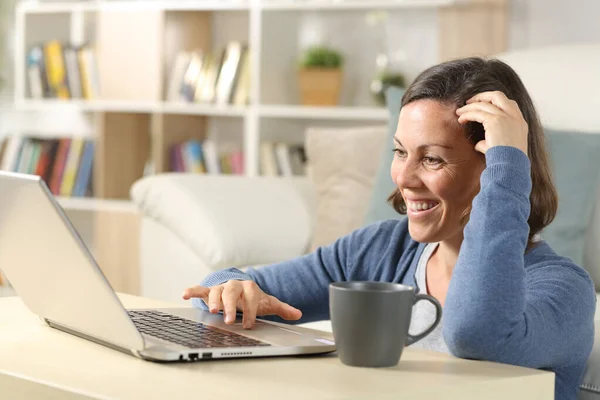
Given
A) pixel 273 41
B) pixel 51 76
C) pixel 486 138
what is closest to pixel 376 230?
pixel 486 138

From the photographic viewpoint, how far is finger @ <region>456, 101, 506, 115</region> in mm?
1278

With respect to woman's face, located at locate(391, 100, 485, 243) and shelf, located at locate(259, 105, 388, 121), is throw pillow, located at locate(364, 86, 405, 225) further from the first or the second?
shelf, located at locate(259, 105, 388, 121)

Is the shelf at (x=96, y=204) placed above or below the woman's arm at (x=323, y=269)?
below

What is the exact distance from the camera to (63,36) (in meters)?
4.86

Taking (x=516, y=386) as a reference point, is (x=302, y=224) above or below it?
below

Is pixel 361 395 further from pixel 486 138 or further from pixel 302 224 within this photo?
pixel 302 224

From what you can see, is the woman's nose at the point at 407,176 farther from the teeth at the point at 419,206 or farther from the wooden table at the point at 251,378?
the wooden table at the point at 251,378

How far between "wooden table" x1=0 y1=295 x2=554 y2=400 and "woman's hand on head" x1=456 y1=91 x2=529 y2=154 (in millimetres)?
292

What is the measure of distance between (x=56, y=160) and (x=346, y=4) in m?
1.58

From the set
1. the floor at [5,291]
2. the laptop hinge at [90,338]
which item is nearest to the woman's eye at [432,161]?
the laptop hinge at [90,338]

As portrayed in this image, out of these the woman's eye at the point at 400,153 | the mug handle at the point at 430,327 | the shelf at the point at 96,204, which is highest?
the woman's eye at the point at 400,153

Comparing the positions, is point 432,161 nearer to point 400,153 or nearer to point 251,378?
point 400,153

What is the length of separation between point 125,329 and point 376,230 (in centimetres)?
64

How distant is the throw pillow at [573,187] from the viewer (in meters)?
2.08
